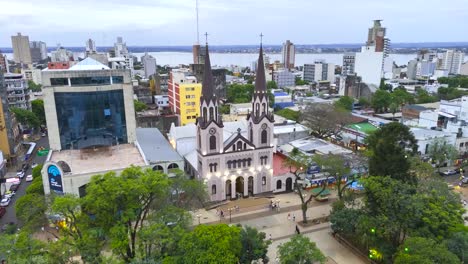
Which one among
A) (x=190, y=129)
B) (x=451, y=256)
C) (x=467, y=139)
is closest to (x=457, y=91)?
(x=467, y=139)

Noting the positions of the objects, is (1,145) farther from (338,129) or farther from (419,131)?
(419,131)

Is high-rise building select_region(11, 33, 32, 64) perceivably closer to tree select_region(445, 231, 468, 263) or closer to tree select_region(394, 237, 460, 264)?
tree select_region(394, 237, 460, 264)

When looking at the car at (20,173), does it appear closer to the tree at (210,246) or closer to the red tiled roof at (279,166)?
the red tiled roof at (279,166)

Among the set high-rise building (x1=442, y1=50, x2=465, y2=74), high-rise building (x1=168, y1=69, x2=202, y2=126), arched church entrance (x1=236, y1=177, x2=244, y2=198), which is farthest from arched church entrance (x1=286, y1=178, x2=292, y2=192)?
high-rise building (x1=442, y1=50, x2=465, y2=74)

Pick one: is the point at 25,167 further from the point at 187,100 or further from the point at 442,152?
the point at 442,152

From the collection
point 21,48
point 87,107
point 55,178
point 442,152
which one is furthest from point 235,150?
point 21,48
